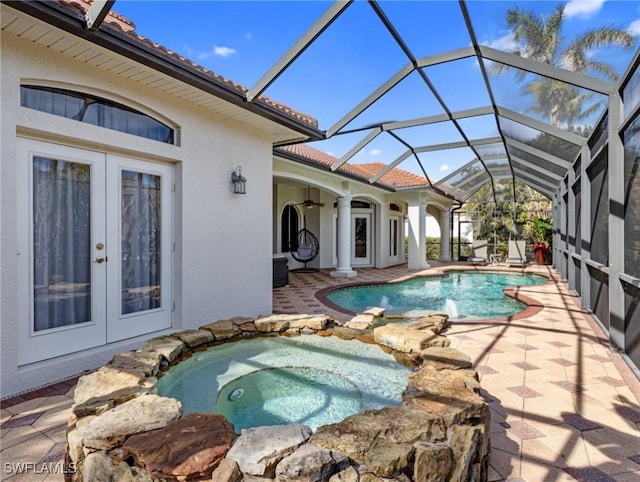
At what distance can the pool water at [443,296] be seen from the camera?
8000 mm

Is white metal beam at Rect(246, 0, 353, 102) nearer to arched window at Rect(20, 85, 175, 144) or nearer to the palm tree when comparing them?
arched window at Rect(20, 85, 175, 144)

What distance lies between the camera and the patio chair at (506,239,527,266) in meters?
17.4

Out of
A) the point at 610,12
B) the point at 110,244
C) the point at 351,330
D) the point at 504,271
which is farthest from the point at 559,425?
the point at 504,271

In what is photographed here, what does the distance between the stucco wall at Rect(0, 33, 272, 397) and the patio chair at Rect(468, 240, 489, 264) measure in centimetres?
1621

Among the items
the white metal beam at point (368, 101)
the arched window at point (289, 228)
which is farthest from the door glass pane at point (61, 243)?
the arched window at point (289, 228)

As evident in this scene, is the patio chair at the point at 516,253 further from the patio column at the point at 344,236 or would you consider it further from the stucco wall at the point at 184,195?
the stucco wall at the point at 184,195

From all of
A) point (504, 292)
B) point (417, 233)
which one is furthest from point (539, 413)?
point (417, 233)

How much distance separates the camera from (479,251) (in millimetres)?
19891

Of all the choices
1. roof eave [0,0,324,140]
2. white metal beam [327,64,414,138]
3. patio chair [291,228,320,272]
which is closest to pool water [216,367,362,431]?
roof eave [0,0,324,140]

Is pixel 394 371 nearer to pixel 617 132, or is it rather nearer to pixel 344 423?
pixel 344 423

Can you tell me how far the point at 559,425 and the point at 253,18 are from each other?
6.46 m

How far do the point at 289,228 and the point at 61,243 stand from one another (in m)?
11.2

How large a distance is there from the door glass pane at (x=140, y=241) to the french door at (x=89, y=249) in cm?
1

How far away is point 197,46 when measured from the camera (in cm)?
604
